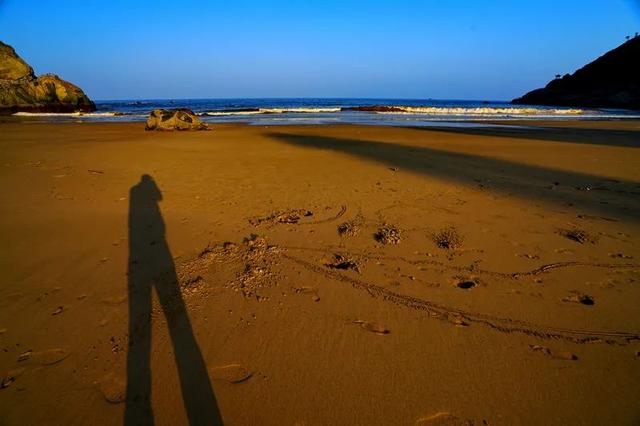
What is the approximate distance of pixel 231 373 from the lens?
2.05m

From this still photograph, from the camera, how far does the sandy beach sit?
186cm

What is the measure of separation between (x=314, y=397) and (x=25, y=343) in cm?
205

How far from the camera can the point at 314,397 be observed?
1877 millimetres

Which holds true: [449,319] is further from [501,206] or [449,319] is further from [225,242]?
[501,206]

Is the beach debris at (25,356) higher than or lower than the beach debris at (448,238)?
lower

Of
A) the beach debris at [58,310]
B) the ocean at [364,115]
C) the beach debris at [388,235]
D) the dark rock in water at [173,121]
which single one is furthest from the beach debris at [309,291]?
the ocean at [364,115]

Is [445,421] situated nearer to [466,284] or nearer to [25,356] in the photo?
[466,284]

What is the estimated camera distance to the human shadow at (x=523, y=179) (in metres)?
5.12

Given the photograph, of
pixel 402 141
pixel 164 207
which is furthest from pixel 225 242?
pixel 402 141

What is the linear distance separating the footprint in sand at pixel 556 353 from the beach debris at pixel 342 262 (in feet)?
4.97

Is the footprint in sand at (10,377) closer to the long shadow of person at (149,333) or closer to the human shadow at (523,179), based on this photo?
the long shadow of person at (149,333)

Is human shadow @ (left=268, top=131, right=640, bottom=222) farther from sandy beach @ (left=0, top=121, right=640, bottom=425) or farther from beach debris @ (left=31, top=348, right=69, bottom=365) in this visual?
beach debris @ (left=31, top=348, right=69, bottom=365)

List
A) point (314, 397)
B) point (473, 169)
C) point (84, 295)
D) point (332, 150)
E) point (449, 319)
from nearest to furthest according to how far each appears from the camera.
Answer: point (314, 397), point (449, 319), point (84, 295), point (473, 169), point (332, 150)

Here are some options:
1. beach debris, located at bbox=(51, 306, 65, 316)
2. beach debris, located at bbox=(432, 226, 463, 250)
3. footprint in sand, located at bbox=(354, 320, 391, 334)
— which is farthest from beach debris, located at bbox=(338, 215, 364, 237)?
beach debris, located at bbox=(51, 306, 65, 316)
